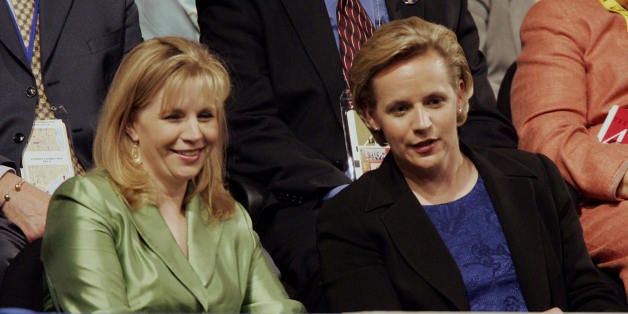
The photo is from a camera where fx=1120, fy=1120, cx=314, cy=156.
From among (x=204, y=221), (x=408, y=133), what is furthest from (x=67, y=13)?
(x=408, y=133)

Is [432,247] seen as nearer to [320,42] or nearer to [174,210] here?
[174,210]

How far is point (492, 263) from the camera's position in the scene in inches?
110

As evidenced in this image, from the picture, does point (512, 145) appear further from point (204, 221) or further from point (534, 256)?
point (204, 221)

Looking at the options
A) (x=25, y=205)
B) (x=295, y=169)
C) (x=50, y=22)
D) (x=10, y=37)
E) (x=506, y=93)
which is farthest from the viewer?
(x=506, y=93)

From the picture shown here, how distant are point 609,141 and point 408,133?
1111 mm

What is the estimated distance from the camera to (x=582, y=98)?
378cm

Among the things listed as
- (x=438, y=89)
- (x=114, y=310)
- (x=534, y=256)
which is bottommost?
(x=534, y=256)

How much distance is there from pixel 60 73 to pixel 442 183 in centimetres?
144

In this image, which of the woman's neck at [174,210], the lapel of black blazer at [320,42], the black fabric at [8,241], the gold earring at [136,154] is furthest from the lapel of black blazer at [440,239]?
the black fabric at [8,241]

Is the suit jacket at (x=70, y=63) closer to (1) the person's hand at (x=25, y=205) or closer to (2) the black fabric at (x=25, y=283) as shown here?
(1) the person's hand at (x=25, y=205)

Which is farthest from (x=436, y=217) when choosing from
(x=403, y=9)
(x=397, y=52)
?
(x=403, y=9)

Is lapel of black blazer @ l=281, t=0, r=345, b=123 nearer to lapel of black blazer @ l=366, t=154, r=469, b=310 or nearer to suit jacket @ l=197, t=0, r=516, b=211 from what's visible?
suit jacket @ l=197, t=0, r=516, b=211

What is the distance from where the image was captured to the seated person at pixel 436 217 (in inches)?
109

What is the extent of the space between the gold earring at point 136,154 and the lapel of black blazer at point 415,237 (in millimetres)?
601
